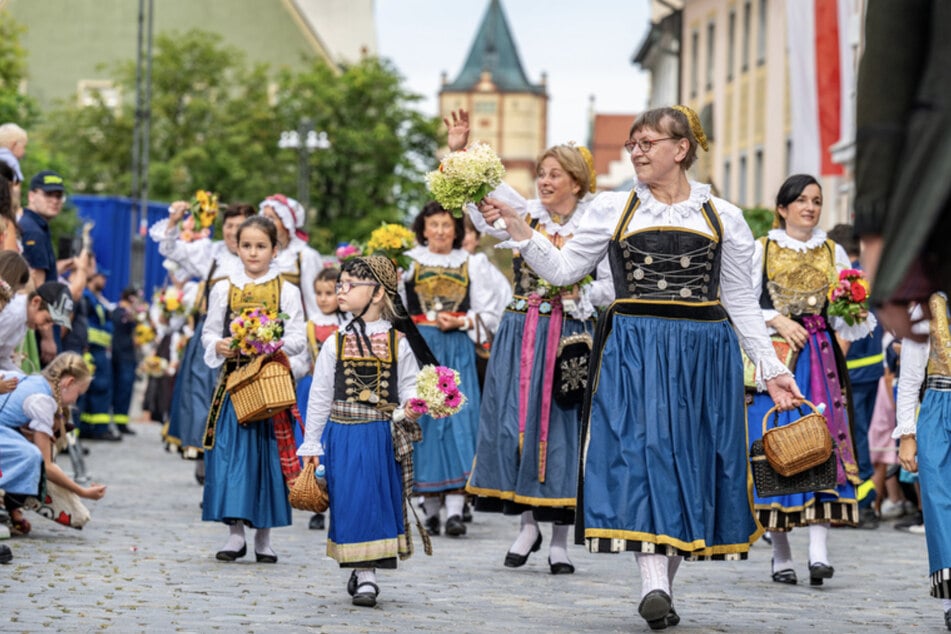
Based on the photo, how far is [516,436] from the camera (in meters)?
10.3

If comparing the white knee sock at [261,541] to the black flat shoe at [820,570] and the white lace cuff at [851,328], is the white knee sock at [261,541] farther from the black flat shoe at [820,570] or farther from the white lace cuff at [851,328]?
the white lace cuff at [851,328]

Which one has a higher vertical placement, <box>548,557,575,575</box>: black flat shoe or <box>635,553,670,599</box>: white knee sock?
<box>635,553,670,599</box>: white knee sock

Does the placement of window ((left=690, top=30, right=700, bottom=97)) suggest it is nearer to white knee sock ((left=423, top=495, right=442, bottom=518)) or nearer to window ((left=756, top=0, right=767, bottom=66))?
window ((left=756, top=0, right=767, bottom=66))

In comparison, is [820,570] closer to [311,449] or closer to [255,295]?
[311,449]

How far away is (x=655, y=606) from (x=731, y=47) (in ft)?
139

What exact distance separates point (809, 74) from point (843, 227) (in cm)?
1305

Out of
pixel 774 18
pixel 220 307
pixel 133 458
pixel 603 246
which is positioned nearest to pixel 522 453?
pixel 220 307

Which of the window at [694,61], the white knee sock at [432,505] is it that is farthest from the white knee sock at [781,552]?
the window at [694,61]

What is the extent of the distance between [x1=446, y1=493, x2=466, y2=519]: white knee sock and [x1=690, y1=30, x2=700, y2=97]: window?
42431mm

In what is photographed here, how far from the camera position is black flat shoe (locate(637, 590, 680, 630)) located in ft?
24.1

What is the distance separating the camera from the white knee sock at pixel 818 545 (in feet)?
32.3

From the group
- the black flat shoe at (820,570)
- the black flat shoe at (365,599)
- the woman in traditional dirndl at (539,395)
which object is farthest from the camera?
the woman in traditional dirndl at (539,395)

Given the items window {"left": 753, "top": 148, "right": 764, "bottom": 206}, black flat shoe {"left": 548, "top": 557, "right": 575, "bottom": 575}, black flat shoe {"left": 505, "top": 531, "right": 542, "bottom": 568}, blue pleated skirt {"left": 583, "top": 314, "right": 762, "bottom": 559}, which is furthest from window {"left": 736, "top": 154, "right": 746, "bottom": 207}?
blue pleated skirt {"left": 583, "top": 314, "right": 762, "bottom": 559}

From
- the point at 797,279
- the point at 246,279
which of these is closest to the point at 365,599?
the point at 246,279
